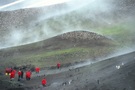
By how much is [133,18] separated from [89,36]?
1820 centimetres

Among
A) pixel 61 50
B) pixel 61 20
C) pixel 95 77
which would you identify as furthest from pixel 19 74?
pixel 61 20

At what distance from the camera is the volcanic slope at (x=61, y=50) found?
4597 cm

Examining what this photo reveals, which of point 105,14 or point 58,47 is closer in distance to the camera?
point 58,47

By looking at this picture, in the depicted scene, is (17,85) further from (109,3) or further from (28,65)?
(109,3)

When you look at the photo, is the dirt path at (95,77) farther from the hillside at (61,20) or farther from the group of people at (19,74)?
the hillside at (61,20)

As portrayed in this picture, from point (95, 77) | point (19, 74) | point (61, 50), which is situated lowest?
point (95, 77)

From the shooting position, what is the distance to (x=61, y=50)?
163 feet

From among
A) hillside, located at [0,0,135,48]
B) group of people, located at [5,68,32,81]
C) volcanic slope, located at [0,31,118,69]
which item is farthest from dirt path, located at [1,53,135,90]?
hillside, located at [0,0,135,48]

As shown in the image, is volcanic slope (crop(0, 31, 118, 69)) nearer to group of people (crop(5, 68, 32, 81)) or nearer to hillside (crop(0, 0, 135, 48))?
group of people (crop(5, 68, 32, 81))

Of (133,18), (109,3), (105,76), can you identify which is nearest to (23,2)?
(109,3)

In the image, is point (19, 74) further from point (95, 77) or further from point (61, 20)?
point (61, 20)

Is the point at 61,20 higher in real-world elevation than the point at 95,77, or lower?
higher

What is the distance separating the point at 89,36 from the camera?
51.8 meters

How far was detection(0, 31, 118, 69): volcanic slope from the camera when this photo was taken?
151 feet
